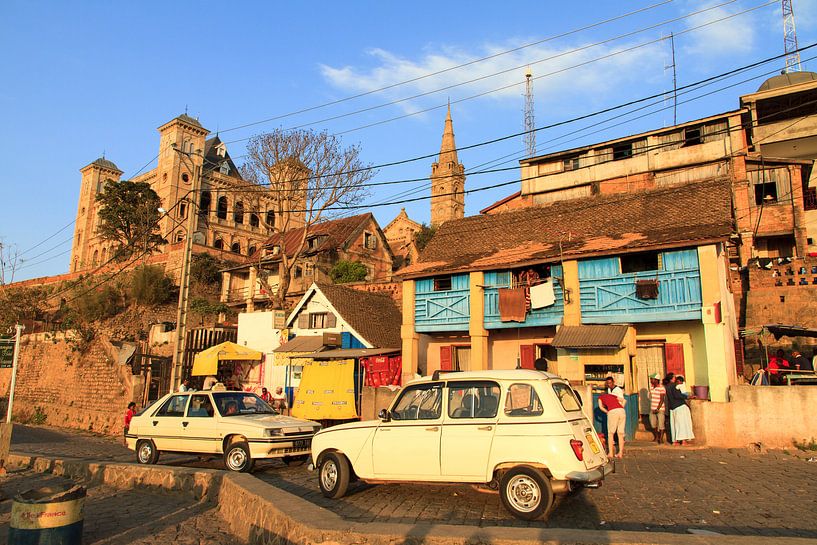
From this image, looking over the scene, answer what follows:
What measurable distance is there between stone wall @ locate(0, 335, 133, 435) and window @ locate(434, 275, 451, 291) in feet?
45.5

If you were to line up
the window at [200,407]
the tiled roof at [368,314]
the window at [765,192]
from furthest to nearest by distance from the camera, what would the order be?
1. the window at [765,192]
2. the tiled roof at [368,314]
3. the window at [200,407]

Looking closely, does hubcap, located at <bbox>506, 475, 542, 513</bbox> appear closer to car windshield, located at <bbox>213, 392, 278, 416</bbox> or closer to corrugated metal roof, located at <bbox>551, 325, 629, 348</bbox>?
car windshield, located at <bbox>213, 392, 278, 416</bbox>

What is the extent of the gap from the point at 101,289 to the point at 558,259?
3605 centimetres

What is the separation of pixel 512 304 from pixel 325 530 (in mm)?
14535

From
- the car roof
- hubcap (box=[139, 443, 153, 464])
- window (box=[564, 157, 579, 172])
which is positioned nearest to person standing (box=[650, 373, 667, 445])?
the car roof

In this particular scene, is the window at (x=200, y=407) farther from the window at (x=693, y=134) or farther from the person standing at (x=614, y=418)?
the window at (x=693, y=134)

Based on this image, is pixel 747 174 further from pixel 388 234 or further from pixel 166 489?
pixel 388 234

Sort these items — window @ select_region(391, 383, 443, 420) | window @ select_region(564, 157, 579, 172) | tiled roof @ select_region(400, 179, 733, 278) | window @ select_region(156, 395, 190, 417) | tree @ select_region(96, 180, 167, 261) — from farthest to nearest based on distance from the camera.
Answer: tree @ select_region(96, 180, 167, 261), window @ select_region(564, 157, 579, 172), tiled roof @ select_region(400, 179, 733, 278), window @ select_region(156, 395, 190, 417), window @ select_region(391, 383, 443, 420)

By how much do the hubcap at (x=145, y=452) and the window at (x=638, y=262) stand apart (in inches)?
578

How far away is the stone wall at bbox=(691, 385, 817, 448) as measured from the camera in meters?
12.7

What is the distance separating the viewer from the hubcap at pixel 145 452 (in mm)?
13016

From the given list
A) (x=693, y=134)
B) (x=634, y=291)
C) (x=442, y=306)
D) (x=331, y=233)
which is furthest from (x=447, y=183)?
(x=634, y=291)

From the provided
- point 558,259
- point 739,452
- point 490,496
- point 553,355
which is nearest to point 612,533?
point 490,496

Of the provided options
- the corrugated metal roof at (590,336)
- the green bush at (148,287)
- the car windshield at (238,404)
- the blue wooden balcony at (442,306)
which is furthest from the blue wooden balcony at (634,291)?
the green bush at (148,287)
